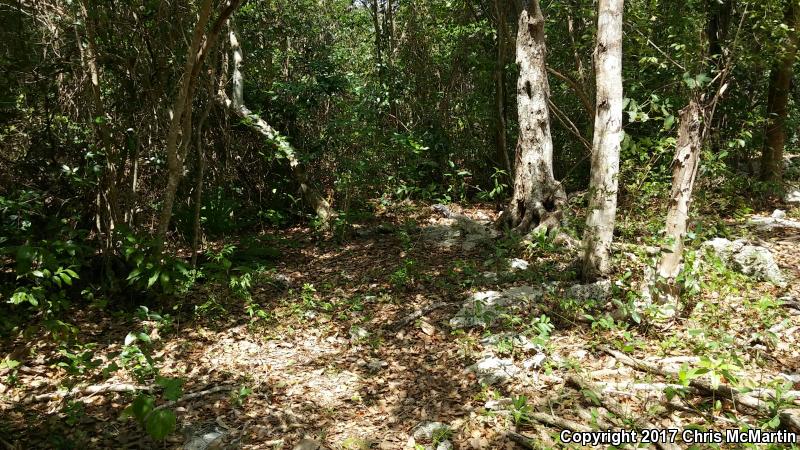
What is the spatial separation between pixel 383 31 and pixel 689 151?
8355 millimetres

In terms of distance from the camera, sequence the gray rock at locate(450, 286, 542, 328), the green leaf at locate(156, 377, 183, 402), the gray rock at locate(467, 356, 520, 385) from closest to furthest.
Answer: the green leaf at locate(156, 377, 183, 402), the gray rock at locate(467, 356, 520, 385), the gray rock at locate(450, 286, 542, 328)

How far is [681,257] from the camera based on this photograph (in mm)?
4812

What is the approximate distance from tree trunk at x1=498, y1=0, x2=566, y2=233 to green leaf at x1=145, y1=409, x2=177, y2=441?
531 centimetres

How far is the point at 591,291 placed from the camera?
17.0ft

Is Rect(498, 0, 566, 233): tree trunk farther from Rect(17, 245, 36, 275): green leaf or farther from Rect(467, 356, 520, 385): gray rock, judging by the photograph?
Rect(17, 245, 36, 275): green leaf

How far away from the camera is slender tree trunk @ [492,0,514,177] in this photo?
8.66m

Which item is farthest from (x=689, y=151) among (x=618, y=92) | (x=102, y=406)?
(x=102, y=406)

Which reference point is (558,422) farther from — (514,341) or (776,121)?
(776,121)

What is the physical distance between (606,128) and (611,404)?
9.01 feet

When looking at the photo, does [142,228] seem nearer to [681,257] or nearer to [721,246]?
[681,257]

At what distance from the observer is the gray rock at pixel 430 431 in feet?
11.7

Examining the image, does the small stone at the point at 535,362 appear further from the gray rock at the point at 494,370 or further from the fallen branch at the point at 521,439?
the fallen branch at the point at 521,439

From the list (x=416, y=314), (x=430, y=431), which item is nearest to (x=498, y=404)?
(x=430, y=431)

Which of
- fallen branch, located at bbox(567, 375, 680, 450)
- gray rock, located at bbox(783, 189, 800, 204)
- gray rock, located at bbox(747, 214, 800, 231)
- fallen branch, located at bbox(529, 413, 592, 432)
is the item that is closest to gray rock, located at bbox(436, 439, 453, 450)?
fallen branch, located at bbox(529, 413, 592, 432)
